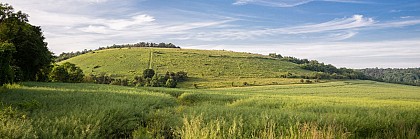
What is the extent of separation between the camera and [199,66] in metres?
111

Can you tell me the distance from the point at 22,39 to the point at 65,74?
28.5m

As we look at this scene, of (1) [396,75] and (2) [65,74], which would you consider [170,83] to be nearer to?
(2) [65,74]

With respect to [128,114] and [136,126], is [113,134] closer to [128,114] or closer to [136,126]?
[136,126]

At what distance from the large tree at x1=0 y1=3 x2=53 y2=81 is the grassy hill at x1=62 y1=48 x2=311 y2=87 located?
44.4 m

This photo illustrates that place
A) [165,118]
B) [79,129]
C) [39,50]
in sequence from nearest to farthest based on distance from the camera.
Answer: [79,129] → [165,118] → [39,50]

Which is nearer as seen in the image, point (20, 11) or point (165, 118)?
point (165, 118)

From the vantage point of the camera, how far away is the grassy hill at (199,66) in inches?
3722

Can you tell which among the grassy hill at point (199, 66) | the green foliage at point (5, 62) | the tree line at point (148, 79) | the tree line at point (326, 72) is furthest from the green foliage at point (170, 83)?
the green foliage at point (5, 62)

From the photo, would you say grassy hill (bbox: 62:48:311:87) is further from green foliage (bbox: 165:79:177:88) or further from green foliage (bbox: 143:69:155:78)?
green foliage (bbox: 143:69:155:78)

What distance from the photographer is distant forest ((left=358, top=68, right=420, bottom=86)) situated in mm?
111438

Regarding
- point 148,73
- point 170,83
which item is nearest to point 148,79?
point 148,73

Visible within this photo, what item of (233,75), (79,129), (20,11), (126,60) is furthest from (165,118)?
(126,60)

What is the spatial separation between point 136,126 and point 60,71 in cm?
6419

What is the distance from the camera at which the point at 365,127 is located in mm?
14758
